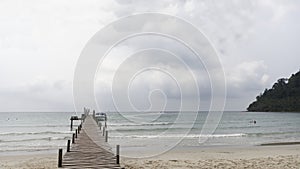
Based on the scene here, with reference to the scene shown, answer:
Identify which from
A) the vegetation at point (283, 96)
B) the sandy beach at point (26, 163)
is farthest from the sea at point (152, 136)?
the vegetation at point (283, 96)

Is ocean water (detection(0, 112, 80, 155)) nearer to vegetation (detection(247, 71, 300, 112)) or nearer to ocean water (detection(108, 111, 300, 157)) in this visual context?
ocean water (detection(108, 111, 300, 157))

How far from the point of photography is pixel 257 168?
44.3ft

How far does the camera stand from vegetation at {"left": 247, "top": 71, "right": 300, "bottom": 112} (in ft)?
381

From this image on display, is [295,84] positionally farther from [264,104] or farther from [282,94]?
[264,104]

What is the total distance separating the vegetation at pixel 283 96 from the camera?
116 m

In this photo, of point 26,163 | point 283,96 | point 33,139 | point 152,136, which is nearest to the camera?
point 26,163

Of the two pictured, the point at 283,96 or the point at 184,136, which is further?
the point at 283,96

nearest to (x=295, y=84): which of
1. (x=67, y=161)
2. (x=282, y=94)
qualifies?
(x=282, y=94)

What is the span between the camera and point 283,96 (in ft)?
409

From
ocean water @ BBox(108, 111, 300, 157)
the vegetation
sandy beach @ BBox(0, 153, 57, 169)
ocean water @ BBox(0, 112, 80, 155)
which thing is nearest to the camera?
sandy beach @ BBox(0, 153, 57, 169)

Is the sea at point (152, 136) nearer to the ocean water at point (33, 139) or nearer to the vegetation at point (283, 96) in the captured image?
the ocean water at point (33, 139)

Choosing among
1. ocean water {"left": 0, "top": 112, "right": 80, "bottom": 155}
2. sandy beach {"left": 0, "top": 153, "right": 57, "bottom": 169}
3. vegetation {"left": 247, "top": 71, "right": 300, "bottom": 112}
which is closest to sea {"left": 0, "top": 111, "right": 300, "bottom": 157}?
ocean water {"left": 0, "top": 112, "right": 80, "bottom": 155}

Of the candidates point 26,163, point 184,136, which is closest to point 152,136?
point 184,136

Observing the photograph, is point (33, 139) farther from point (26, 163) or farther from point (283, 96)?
point (283, 96)
